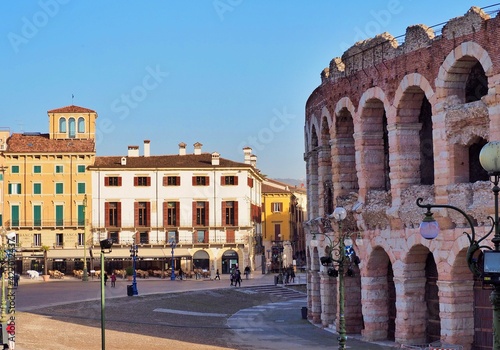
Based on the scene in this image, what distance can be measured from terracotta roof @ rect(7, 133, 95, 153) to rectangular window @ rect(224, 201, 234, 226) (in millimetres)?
13960

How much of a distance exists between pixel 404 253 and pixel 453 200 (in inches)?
151

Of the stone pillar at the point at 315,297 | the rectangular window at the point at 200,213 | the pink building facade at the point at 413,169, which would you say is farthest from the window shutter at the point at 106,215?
the pink building facade at the point at 413,169

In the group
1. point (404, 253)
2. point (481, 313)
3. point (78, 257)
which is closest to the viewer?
point (481, 313)

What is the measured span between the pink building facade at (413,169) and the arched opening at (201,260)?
159ft

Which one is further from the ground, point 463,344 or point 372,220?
point 372,220

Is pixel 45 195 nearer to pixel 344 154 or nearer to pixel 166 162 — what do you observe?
pixel 166 162

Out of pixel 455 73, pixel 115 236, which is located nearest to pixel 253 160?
pixel 115 236

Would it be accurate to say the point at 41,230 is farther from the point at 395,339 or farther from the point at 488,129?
the point at 488,129

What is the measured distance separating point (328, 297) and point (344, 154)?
6.79 meters

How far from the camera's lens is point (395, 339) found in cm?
3691

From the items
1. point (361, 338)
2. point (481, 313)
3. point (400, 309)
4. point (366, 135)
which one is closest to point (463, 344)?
point (481, 313)

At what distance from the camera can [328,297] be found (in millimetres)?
43750

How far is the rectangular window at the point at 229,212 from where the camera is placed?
91.8 meters

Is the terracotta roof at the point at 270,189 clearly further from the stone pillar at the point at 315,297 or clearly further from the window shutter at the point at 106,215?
the stone pillar at the point at 315,297
